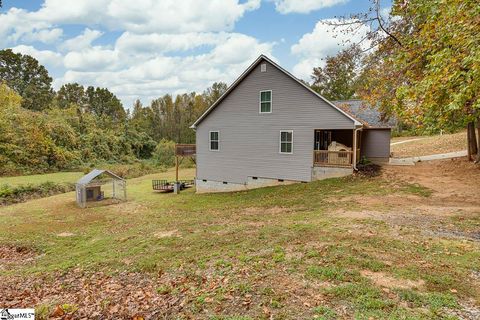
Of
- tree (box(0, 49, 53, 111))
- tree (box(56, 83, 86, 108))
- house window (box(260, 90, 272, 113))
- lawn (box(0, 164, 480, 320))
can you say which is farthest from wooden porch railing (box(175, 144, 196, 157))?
tree (box(56, 83, 86, 108))

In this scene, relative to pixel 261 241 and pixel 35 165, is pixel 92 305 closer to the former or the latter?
pixel 261 241

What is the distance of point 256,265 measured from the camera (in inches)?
242

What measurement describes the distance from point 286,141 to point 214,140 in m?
5.22

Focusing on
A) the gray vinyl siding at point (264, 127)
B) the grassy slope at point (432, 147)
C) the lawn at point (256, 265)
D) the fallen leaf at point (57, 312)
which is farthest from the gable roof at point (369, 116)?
the fallen leaf at point (57, 312)

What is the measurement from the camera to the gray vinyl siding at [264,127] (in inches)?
699

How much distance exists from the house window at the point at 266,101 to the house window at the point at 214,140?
3.77m

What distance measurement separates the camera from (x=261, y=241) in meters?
7.93

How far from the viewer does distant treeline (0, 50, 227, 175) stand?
33125 mm

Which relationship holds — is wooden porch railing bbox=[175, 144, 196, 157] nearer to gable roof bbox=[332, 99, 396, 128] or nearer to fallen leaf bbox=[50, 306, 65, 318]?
gable roof bbox=[332, 99, 396, 128]

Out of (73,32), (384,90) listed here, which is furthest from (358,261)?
(73,32)

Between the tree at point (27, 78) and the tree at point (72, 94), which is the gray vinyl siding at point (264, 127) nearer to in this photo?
the tree at point (27, 78)

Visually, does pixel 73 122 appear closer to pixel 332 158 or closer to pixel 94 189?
pixel 94 189

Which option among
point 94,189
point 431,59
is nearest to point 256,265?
point 431,59

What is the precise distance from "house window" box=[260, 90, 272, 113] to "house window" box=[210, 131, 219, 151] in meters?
3.77
